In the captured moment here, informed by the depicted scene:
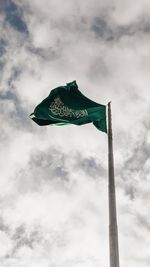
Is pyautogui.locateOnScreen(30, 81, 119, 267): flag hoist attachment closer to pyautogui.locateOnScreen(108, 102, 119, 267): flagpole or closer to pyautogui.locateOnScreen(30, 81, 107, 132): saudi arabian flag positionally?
pyautogui.locateOnScreen(30, 81, 107, 132): saudi arabian flag

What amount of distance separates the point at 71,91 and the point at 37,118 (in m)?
2.32

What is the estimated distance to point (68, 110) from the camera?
15.5 metres

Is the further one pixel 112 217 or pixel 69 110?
pixel 69 110

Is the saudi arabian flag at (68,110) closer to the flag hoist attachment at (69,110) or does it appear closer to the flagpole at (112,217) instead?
the flag hoist attachment at (69,110)

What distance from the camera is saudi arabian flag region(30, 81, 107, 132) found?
1509cm

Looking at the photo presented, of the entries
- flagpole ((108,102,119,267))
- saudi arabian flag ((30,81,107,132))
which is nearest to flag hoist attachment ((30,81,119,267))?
saudi arabian flag ((30,81,107,132))

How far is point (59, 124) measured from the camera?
617 inches

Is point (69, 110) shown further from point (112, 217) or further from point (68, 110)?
point (112, 217)

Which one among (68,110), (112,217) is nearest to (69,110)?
(68,110)

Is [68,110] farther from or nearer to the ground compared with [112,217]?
farther from the ground

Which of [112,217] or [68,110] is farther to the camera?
[68,110]

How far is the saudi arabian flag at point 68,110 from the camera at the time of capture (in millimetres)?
15094

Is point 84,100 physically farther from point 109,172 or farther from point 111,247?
point 111,247

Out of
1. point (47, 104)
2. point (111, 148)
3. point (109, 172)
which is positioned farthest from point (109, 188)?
point (47, 104)
